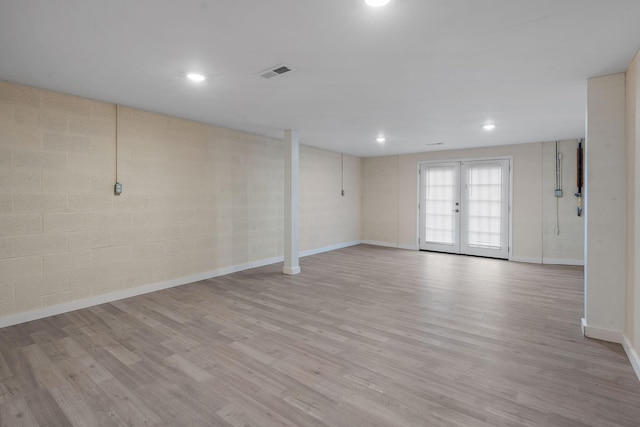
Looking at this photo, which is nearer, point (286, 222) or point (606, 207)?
point (606, 207)

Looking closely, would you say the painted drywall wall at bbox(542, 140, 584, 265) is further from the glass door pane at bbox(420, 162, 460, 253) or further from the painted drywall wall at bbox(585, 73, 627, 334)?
the painted drywall wall at bbox(585, 73, 627, 334)

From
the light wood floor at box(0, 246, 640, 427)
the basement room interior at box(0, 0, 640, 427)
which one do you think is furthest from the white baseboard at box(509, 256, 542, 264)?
the light wood floor at box(0, 246, 640, 427)

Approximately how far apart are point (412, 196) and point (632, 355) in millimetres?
5820

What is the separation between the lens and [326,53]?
2551mm

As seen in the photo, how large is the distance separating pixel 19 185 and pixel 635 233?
5.79 metres

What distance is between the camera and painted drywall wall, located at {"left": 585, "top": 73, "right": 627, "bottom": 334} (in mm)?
2883

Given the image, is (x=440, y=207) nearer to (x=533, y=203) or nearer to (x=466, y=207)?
(x=466, y=207)

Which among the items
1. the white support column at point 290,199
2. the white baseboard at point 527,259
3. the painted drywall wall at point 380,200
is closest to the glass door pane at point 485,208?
the white baseboard at point 527,259

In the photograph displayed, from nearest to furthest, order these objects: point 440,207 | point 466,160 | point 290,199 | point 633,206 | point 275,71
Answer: point 633,206 → point 275,71 → point 290,199 → point 466,160 → point 440,207

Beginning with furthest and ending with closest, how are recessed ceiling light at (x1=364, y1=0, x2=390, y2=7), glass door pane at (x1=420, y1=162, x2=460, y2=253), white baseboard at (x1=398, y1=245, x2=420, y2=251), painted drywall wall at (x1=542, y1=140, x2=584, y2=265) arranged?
white baseboard at (x1=398, y1=245, x2=420, y2=251)
glass door pane at (x1=420, y1=162, x2=460, y2=253)
painted drywall wall at (x1=542, y1=140, x2=584, y2=265)
recessed ceiling light at (x1=364, y1=0, x2=390, y2=7)

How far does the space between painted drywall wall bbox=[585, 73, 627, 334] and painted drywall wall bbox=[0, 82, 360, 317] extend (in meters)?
4.78

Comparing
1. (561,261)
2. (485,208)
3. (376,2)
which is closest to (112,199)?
(376,2)

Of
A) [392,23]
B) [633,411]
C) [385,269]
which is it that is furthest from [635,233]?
[385,269]

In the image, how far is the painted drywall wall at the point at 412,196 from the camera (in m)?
6.58
